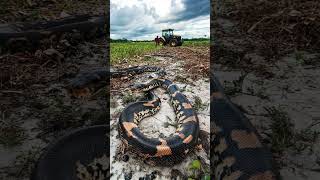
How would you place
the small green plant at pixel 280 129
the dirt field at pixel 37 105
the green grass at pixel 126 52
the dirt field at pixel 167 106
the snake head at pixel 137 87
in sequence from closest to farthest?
the dirt field at pixel 167 106, the small green plant at pixel 280 129, the dirt field at pixel 37 105, the snake head at pixel 137 87, the green grass at pixel 126 52

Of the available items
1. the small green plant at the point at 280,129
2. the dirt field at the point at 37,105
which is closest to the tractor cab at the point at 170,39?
the dirt field at the point at 37,105

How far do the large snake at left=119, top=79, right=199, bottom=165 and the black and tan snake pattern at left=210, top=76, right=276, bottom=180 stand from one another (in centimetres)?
44

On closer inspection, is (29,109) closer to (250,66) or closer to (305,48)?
(250,66)

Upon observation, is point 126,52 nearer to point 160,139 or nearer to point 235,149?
point 160,139

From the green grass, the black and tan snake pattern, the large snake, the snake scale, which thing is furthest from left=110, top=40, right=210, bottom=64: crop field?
the black and tan snake pattern

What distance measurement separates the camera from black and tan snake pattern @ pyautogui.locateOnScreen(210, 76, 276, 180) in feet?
14.8

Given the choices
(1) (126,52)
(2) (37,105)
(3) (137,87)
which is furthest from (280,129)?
(1) (126,52)

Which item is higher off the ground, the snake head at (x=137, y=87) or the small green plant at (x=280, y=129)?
the snake head at (x=137, y=87)

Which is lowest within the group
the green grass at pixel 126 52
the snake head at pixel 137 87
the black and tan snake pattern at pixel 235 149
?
the black and tan snake pattern at pixel 235 149

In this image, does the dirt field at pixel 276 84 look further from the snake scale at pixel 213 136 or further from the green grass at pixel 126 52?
the green grass at pixel 126 52

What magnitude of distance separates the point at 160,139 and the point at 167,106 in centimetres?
234

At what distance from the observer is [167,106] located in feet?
26.1

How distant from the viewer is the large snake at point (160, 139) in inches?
214

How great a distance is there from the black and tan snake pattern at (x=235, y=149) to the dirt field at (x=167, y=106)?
9.3 inches
